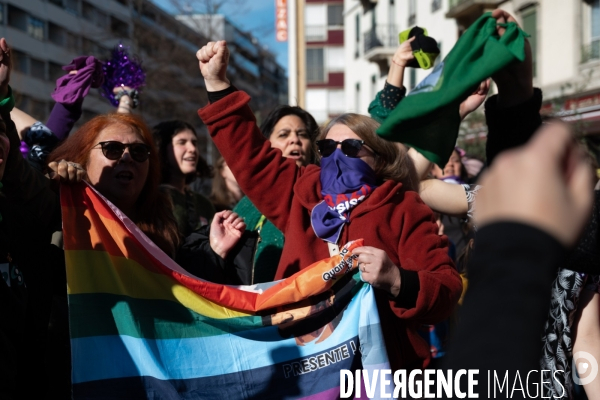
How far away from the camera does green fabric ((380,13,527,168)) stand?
155 centimetres

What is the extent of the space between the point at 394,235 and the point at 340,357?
0.55m

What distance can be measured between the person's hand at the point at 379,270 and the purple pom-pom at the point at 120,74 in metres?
3.25

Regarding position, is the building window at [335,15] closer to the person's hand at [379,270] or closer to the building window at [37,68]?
the building window at [37,68]

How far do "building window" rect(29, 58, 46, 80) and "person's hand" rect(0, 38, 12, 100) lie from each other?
50981 mm

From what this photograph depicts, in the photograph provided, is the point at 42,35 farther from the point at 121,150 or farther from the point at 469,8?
the point at 121,150

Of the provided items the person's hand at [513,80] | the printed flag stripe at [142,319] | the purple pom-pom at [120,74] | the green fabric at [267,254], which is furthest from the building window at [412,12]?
the person's hand at [513,80]

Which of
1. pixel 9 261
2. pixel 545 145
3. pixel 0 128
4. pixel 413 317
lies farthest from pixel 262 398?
pixel 545 145

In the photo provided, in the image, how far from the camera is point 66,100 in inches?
167

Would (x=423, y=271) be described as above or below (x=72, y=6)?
below

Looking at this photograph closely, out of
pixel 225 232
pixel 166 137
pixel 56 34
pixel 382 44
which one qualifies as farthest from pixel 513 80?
pixel 56 34

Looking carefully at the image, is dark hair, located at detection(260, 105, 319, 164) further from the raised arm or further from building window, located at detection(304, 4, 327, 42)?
building window, located at detection(304, 4, 327, 42)

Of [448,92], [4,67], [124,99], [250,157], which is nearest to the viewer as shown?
[448,92]

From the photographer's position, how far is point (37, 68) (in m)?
52.4

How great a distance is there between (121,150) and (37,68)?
52391mm
